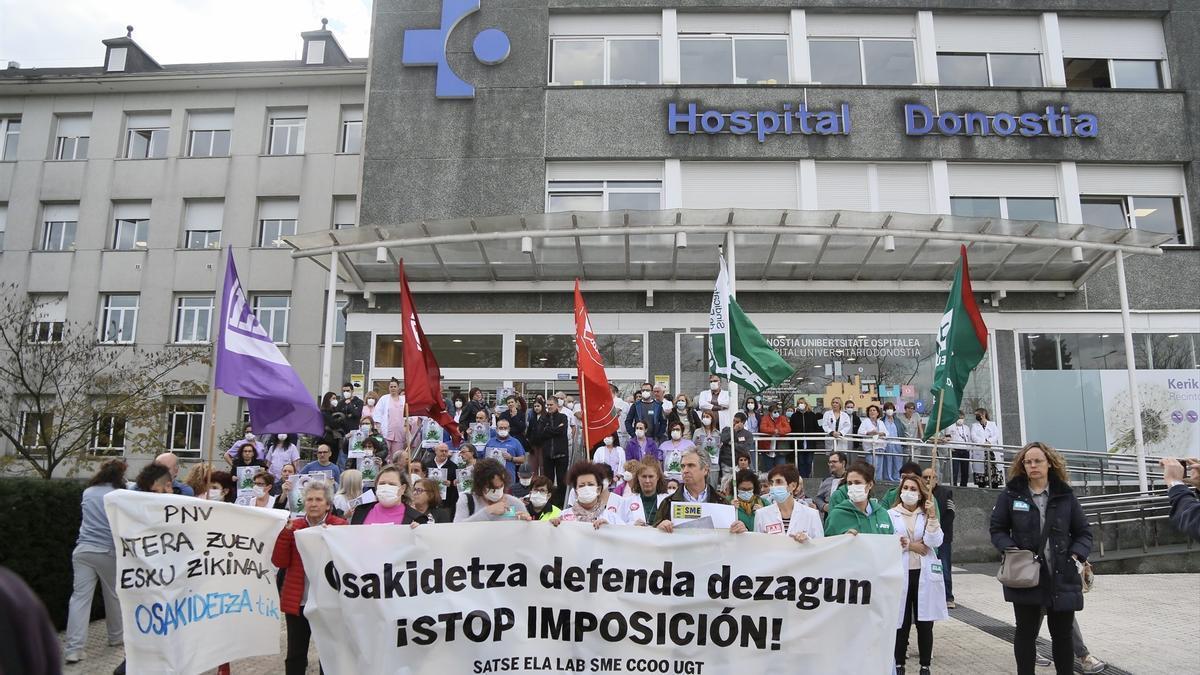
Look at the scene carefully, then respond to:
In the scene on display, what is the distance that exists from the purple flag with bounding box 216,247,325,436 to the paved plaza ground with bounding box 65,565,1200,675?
87.0 inches

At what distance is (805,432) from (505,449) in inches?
250

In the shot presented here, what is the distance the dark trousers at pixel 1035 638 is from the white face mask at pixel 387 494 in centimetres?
478

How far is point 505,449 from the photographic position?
1226cm

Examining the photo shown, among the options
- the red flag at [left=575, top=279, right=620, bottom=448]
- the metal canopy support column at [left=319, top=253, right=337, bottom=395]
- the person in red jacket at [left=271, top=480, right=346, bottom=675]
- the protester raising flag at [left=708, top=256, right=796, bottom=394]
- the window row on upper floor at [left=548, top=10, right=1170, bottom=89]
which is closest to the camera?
the person in red jacket at [left=271, top=480, right=346, bottom=675]

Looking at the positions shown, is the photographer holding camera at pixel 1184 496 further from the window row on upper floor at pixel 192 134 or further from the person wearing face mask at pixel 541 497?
the window row on upper floor at pixel 192 134

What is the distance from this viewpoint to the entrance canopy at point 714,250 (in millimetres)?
15852

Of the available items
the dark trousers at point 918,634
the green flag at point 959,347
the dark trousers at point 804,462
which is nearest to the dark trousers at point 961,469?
the dark trousers at point 804,462

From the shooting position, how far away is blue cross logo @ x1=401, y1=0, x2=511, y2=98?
2014 cm

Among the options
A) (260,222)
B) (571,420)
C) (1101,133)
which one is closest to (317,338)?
(260,222)

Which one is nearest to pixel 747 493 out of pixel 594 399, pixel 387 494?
pixel 594 399

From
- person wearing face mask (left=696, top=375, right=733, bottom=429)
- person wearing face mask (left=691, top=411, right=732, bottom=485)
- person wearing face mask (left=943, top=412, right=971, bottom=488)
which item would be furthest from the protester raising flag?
person wearing face mask (left=943, top=412, right=971, bottom=488)

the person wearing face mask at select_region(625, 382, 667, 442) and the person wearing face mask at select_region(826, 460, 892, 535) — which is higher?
the person wearing face mask at select_region(625, 382, 667, 442)

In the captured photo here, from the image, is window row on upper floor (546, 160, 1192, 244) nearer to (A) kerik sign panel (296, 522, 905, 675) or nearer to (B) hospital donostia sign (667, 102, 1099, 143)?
(B) hospital donostia sign (667, 102, 1099, 143)

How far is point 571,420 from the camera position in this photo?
47.9ft
